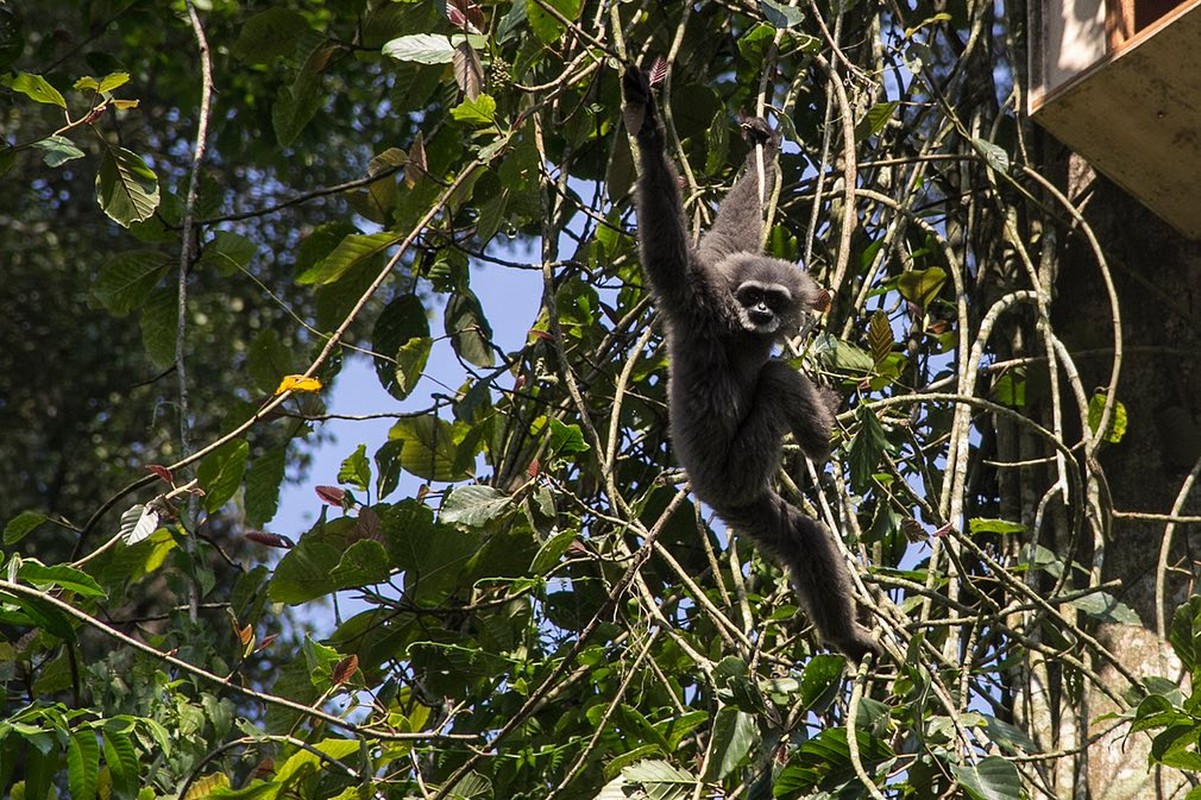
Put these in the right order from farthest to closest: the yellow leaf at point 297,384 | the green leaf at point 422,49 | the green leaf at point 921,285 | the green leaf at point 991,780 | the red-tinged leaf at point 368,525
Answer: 1. the green leaf at point 921,285
2. the red-tinged leaf at point 368,525
3. the green leaf at point 422,49
4. the yellow leaf at point 297,384
5. the green leaf at point 991,780

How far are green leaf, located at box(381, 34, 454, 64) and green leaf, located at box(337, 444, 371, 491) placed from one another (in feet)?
3.88

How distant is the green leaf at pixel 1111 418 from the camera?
3.87 m

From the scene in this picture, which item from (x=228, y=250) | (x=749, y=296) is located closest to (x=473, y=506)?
(x=749, y=296)

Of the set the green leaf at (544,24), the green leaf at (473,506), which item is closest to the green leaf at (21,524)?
the green leaf at (473,506)

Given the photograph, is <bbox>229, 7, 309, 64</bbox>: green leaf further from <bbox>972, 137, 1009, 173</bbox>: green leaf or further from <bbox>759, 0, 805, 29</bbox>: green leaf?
<bbox>972, 137, 1009, 173</bbox>: green leaf

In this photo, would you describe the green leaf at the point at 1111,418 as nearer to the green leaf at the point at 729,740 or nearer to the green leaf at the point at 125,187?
the green leaf at the point at 729,740

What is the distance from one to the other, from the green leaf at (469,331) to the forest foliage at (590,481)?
14 mm

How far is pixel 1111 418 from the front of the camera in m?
3.95

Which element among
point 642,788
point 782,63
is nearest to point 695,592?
point 642,788

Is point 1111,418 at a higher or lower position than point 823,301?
lower

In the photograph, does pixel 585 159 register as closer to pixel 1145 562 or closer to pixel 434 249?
pixel 434 249

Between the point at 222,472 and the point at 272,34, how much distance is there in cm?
159

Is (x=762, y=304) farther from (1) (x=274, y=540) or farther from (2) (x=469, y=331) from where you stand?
(1) (x=274, y=540)

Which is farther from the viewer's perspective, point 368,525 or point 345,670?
point 368,525
